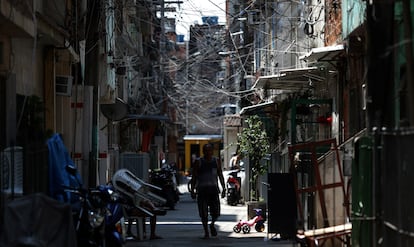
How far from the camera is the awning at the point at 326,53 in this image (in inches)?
585

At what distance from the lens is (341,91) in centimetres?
1672

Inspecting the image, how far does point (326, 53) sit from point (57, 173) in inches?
241

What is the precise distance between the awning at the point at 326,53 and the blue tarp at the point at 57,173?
5514 mm

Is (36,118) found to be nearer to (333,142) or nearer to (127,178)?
(127,178)

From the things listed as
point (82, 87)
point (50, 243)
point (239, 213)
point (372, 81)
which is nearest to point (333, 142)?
point (372, 81)

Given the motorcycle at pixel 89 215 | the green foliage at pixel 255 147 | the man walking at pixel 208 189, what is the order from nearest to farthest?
the motorcycle at pixel 89 215 → the man walking at pixel 208 189 → the green foliage at pixel 255 147

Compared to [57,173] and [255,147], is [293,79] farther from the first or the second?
[57,173]

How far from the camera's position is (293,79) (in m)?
19.6

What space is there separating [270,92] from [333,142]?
54.9 feet

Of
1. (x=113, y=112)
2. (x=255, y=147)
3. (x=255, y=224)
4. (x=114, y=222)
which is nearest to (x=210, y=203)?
(x=255, y=224)

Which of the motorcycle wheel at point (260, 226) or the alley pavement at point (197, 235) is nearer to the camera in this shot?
the alley pavement at point (197, 235)

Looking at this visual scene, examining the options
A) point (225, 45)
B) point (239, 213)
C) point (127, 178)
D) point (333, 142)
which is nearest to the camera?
point (333, 142)

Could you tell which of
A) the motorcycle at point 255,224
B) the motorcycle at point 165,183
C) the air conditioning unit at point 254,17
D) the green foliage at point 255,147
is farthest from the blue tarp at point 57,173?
the air conditioning unit at point 254,17

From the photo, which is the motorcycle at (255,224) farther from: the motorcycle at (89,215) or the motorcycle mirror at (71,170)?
the motorcycle mirror at (71,170)
